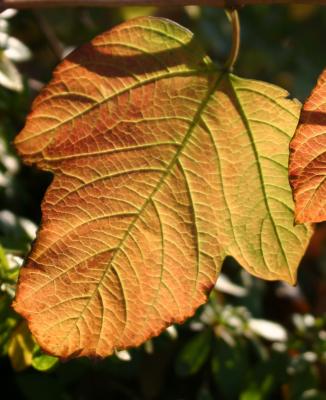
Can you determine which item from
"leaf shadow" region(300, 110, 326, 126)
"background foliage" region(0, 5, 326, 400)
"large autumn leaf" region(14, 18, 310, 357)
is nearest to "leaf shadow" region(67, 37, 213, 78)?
"large autumn leaf" region(14, 18, 310, 357)

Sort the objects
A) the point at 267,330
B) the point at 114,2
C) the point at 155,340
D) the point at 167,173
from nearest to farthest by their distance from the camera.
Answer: the point at 114,2
the point at 167,173
the point at 155,340
the point at 267,330

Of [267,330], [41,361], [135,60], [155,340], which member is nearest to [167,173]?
[135,60]

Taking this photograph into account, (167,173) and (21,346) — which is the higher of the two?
(167,173)

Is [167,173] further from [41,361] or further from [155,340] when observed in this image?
[155,340]

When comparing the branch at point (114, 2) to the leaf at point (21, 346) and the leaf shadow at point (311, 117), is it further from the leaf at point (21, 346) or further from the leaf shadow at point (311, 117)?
the leaf at point (21, 346)

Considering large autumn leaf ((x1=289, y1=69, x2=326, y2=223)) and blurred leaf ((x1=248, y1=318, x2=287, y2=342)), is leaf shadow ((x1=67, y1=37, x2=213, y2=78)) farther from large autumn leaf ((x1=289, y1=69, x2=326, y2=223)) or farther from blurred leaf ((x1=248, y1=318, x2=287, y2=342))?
blurred leaf ((x1=248, y1=318, x2=287, y2=342))

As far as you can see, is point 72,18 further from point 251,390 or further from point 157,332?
point 157,332
